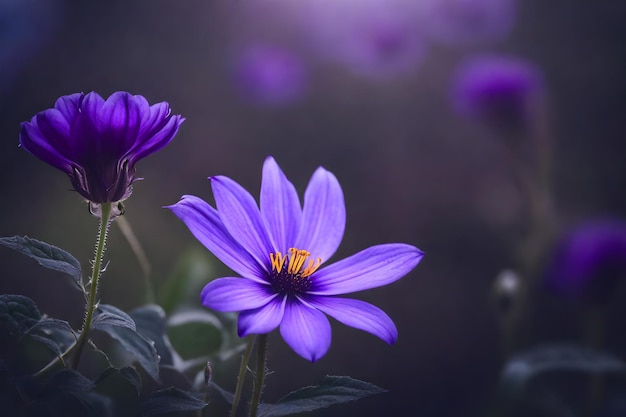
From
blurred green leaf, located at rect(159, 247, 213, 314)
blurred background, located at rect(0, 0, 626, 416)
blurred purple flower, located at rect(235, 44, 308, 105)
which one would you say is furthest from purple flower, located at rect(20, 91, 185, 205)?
blurred purple flower, located at rect(235, 44, 308, 105)

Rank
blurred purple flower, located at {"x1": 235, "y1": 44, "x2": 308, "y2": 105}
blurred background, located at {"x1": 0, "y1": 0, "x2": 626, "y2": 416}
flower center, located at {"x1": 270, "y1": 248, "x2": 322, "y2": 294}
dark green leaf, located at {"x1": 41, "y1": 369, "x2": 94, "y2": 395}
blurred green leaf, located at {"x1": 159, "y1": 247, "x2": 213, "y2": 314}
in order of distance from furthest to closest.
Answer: blurred purple flower, located at {"x1": 235, "y1": 44, "x2": 308, "y2": 105}
blurred background, located at {"x1": 0, "y1": 0, "x2": 626, "y2": 416}
blurred green leaf, located at {"x1": 159, "y1": 247, "x2": 213, "y2": 314}
flower center, located at {"x1": 270, "y1": 248, "x2": 322, "y2": 294}
dark green leaf, located at {"x1": 41, "y1": 369, "x2": 94, "y2": 395}

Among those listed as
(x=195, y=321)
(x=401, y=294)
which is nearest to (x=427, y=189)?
(x=401, y=294)

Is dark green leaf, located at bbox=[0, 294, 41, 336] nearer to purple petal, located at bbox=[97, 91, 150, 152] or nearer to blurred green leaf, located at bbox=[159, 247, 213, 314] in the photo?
purple petal, located at bbox=[97, 91, 150, 152]

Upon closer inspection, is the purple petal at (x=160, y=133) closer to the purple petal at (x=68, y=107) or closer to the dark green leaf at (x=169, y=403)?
the purple petal at (x=68, y=107)

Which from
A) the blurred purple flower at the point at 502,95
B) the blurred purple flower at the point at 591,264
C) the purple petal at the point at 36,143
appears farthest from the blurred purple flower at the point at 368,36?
the purple petal at the point at 36,143

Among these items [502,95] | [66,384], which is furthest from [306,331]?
[502,95]

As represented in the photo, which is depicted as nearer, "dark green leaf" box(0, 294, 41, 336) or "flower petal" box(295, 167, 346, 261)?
"dark green leaf" box(0, 294, 41, 336)

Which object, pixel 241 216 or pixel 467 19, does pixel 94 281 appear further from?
pixel 467 19
